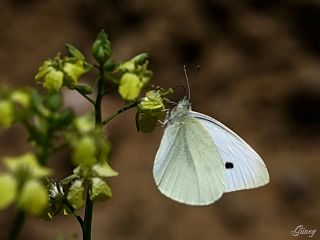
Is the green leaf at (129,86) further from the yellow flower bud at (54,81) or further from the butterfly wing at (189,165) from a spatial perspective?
the butterfly wing at (189,165)

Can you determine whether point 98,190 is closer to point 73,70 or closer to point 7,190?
point 73,70

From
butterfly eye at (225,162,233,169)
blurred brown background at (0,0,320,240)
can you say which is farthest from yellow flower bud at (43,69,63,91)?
blurred brown background at (0,0,320,240)

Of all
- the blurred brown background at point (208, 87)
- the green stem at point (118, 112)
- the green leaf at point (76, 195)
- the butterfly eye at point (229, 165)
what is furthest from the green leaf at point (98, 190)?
the blurred brown background at point (208, 87)

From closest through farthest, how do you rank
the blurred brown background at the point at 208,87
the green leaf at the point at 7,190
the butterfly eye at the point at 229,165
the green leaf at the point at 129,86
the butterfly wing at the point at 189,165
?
1. the green leaf at the point at 7,190
2. the green leaf at the point at 129,86
3. the butterfly wing at the point at 189,165
4. the butterfly eye at the point at 229,165
5. the blurred brown background at the point at 208,87

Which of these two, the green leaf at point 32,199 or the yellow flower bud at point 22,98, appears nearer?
the green leaf at point 32,199

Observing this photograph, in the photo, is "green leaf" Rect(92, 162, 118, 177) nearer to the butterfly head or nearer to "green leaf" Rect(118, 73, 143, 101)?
"green leaf" Rect(118, 73, 143, 101)

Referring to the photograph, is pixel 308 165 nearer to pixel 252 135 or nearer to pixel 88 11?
pixel 252 135
